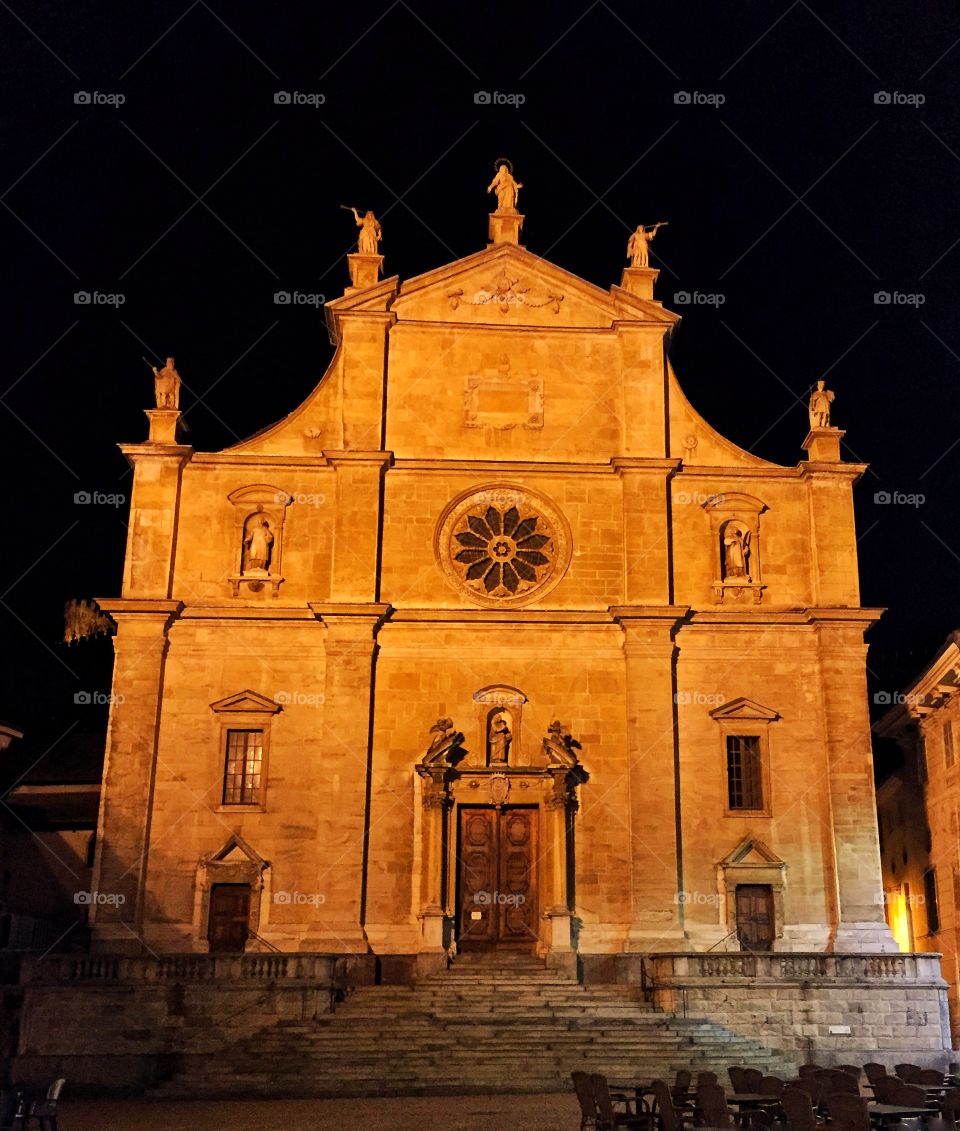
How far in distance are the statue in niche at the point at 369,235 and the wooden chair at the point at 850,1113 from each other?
22.5m

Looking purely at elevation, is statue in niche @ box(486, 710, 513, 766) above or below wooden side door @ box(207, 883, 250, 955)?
above

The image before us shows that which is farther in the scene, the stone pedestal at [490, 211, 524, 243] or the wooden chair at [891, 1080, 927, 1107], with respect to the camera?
the stone pedestal at [490, 211, 524, 243]

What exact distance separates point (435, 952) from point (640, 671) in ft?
22.9

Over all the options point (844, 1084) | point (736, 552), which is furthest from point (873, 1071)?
point (736, 552)

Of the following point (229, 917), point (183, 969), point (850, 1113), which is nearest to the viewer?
point (850, 1113)

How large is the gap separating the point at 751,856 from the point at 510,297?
524 inches

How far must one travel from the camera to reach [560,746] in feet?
89.4

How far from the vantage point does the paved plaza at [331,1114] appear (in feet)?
57.2

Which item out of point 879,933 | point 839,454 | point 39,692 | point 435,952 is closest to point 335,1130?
point 435,952

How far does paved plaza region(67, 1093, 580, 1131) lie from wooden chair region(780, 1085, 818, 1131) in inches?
168

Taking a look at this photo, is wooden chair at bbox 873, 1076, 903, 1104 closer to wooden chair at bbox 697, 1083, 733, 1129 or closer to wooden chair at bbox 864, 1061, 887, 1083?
wooden chair at bbox 864, 1061, 887, 1083

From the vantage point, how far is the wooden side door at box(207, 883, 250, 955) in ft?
87.6

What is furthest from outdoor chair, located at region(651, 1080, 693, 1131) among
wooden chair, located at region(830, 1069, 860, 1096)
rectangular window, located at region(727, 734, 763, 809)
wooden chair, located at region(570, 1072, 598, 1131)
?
rectangular window, located at region(727, 734, 763, 809)

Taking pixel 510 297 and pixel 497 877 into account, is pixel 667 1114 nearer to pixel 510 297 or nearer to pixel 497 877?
pixel 497 877
